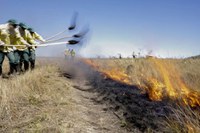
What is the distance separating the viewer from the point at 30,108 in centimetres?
834

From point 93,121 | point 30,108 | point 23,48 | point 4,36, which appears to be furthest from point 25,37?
point 93,121

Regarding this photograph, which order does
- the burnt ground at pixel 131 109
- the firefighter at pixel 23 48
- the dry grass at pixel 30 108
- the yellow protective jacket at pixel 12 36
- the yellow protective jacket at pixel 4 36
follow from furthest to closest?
the firefighter at pixel 23 48, the yellow protective jacket at pixel 12 36, the yellow protective jacket at pixel 4 36, the burnt ground at pixel 131 109, the dry grass at pixel 30 108

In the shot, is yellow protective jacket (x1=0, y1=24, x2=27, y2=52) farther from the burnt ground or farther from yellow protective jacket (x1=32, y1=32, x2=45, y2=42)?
the burnt ground

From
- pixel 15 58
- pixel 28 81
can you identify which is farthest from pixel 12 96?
pixel 15 58

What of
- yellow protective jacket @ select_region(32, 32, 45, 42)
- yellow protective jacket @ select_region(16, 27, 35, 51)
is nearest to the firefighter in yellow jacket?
yellow protective jacket @ select_region(16, 27, 35, 51)

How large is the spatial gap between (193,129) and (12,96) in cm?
431

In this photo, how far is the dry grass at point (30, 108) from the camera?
283 inches

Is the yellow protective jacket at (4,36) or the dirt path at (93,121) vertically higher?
the yellow protective jacket at (4,36)

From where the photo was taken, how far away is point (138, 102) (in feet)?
33.1

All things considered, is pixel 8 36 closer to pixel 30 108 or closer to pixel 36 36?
pixel 36 36

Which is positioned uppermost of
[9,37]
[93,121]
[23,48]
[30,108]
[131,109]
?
[9,37]

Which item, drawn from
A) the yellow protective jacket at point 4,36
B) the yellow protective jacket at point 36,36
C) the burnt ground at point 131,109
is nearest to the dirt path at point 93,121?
the burnt ground at point 131,109

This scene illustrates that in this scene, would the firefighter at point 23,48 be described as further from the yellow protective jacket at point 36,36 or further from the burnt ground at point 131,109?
the burnt ground at point 131,109

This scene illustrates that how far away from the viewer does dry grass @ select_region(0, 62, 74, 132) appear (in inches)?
283
